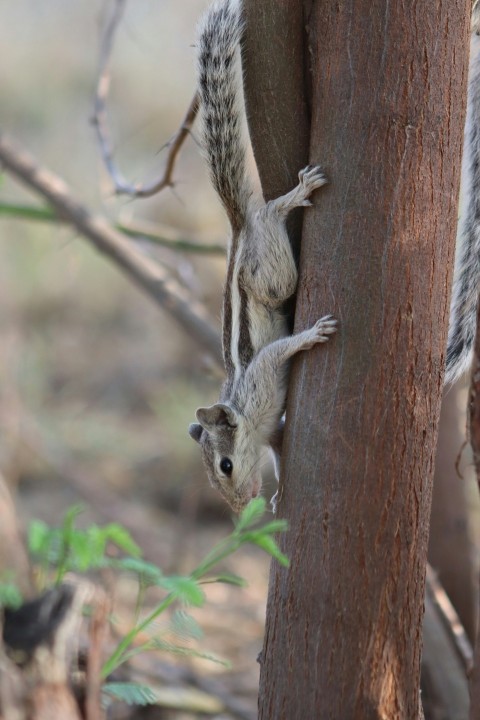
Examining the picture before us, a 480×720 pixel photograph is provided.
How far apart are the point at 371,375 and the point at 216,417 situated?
4.05 ft

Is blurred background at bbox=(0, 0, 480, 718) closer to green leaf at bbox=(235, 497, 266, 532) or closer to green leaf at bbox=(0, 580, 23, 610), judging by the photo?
green leaf at bbox=(0, 580, 23, 610)

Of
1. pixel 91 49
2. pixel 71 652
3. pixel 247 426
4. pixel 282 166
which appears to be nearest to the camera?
pixel 71 652

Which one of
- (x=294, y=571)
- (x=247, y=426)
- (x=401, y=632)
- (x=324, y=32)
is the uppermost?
(x=324, y=32)

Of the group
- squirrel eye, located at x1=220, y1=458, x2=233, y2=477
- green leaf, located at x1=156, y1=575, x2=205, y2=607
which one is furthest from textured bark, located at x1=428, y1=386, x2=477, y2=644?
green leaf, located at x1=156, y1=575, x2=205, y2=607

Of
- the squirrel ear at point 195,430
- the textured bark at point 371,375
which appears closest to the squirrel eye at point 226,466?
the squirrel ear at point 195,430

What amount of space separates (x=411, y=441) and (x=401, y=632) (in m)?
0.41

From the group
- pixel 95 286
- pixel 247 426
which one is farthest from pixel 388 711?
pixel 95 286

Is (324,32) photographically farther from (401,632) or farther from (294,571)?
(401,632)

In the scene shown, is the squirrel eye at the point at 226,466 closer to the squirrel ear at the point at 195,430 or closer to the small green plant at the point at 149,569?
the squirrel ear at the point at 195,430

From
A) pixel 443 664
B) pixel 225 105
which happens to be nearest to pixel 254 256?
pixel 225 105

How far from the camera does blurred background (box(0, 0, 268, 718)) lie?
255 inches

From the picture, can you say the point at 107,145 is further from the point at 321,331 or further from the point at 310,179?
the point at 321,331

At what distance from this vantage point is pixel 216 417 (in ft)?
9.95

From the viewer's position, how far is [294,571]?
1880 millimetres
